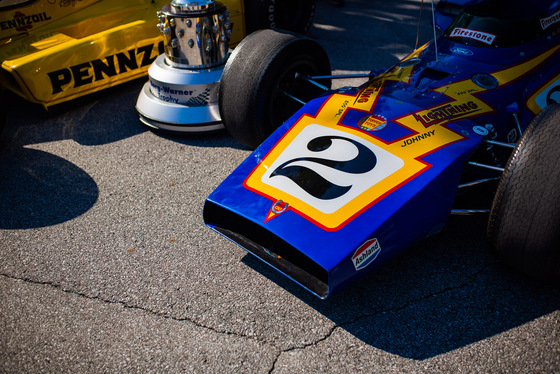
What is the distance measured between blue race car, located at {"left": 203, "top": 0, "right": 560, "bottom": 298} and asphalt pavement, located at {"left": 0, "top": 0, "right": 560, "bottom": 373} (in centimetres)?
26

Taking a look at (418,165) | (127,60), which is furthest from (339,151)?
(127,60)

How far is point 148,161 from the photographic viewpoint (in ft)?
12.0

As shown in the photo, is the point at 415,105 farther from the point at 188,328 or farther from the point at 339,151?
the point at 188,328

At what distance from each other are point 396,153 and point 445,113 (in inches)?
19.3

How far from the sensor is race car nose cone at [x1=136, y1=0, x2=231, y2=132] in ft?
12.6

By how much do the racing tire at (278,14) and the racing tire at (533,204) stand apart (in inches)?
140

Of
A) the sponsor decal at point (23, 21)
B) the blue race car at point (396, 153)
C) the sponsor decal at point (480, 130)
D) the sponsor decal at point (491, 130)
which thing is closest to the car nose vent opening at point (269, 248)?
the blue race car at point (396, 153)

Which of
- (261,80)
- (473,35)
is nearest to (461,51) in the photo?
(473,35)

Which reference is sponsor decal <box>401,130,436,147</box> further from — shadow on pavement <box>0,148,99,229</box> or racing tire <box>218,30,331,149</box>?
shadow on pavement <box>0,148,99,229</box>

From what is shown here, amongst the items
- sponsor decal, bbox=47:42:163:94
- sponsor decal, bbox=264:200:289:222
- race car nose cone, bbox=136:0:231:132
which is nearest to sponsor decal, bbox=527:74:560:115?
A: sponsor decal, bbox=264:200:289:222

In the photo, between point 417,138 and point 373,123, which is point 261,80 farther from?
point 417,138

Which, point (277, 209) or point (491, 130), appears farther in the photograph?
point (491, 130)

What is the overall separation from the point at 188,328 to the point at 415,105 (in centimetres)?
183

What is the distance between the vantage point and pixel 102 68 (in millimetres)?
4305
